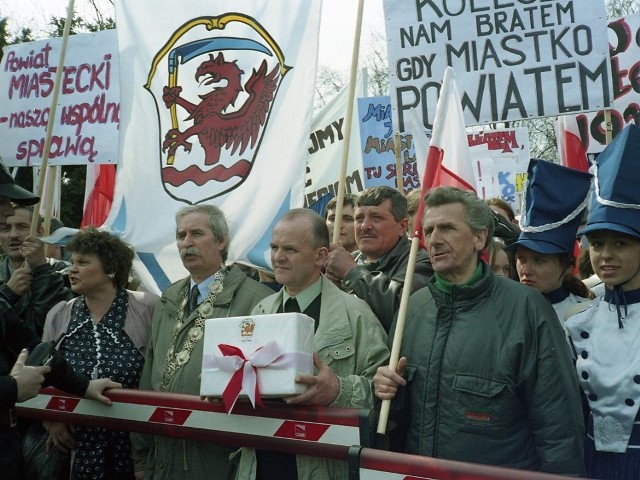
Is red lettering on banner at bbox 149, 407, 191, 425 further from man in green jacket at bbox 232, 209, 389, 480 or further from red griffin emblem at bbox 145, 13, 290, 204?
red griffin emblem at bbox 145, 13, 290, 204

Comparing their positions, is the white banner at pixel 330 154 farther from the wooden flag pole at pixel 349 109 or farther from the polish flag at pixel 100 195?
the wooden flag pole at pixel 349 109

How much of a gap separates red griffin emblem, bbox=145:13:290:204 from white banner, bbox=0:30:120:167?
7.37 feet

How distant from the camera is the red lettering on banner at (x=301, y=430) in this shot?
133 inches

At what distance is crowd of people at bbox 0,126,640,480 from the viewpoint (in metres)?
3.35

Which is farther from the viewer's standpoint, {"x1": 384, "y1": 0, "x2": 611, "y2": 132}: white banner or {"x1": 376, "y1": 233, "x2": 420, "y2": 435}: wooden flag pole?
{"x1": 384, "y1": 0, "x2": 611, "y2": 132}: white banner

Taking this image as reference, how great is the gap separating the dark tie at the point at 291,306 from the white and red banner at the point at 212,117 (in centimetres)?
91

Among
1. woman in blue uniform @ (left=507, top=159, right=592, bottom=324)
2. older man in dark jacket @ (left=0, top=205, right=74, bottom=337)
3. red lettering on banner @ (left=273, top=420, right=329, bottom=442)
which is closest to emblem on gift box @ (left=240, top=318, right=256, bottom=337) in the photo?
red lettering on banner @ (left=273, top=420, right=329, bottom=442)

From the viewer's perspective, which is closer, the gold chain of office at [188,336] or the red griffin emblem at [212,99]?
the gold chain of office at [188,336]

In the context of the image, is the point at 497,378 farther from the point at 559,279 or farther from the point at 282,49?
the point at 282,49

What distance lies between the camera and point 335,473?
3555 mm

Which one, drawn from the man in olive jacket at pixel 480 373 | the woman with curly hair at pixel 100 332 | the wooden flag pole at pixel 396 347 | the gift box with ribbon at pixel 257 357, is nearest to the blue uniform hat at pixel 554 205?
the man in olive jacket at pixel 480 373

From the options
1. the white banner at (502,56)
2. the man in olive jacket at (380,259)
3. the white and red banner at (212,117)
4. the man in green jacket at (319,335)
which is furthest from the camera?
the white banner at (502,56)

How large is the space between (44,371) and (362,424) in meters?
1.63

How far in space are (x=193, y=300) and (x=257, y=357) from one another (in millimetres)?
1352
